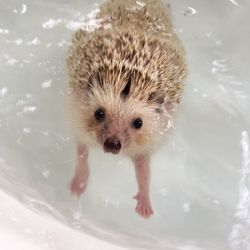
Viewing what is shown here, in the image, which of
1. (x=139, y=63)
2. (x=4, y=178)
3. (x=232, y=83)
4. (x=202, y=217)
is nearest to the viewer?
(x=139, y=63)

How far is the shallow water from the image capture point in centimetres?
222

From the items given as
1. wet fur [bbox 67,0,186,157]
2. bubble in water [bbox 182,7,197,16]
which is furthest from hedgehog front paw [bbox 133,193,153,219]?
bubble in water [bbox 182,7,197,16]

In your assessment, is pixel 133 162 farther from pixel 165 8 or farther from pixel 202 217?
pixel 165 8

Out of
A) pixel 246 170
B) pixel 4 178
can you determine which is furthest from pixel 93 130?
pixel 246 170

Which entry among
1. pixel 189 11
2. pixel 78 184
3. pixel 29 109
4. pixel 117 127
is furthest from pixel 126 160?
pixel 189 11

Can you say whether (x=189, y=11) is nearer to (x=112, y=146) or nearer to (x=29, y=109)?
(x=29, y=109)

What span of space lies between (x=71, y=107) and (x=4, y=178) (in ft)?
1.20

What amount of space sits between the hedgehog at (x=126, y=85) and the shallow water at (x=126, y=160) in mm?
119

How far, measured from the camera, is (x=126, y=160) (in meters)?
2.42

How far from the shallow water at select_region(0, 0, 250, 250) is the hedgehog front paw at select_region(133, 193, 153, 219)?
94mm

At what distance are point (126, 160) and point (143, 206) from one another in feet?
1.01

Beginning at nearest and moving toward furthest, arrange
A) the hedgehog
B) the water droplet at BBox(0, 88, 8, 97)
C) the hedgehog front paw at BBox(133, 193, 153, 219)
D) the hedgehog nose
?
the hedgehog nose < the hedgehog < the hedgehog front paw at BBox(133, 193, 153, 219) < the water droplet at BBox(0, 88, 8, 97)

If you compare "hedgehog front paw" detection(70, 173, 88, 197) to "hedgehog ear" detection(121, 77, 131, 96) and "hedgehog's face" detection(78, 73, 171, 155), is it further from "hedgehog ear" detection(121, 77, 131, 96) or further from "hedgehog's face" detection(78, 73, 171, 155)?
"hedgehog ear" detection(121, 77, 131, 96)

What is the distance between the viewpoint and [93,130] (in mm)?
1969
